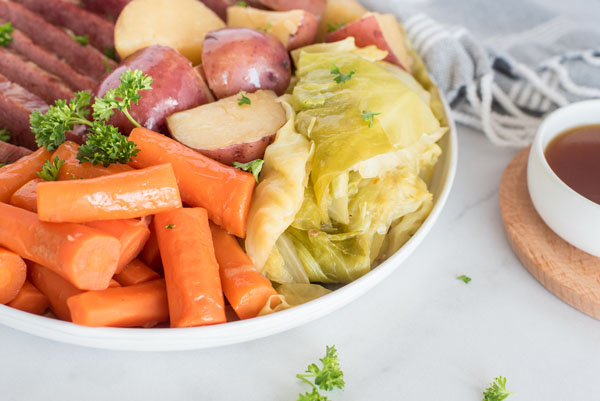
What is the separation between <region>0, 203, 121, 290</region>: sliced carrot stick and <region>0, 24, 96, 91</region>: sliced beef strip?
2.46 feet

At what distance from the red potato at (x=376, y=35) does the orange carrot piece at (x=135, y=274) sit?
112cm

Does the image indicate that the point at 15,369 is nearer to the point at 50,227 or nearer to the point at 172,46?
the point at 50,227

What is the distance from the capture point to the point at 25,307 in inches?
50.9

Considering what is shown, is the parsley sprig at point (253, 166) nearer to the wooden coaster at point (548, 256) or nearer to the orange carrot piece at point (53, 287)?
the orange carrot piece at point (53, 287)

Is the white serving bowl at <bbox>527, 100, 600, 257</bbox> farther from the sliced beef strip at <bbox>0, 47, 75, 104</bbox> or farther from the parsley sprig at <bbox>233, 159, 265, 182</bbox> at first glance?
the sliced beef strip at <bbox>0, 47, 75, 104</bbox>

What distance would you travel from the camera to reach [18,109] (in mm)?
1759

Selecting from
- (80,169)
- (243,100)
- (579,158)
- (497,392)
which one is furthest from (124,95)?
(579,158)

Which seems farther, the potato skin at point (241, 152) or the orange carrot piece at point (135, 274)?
the potato skin at point (241, 152)

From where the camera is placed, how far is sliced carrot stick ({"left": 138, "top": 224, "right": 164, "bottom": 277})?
1430 millimetres

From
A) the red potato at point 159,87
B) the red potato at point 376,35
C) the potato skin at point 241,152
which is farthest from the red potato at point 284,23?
the potato skin at point 241,152

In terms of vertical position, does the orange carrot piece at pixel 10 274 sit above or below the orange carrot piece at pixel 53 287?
above

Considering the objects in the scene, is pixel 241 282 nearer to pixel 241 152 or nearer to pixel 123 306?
pixel 123 306

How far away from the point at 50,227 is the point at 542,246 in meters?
1.40

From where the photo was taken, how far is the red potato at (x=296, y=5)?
213 centimetres
